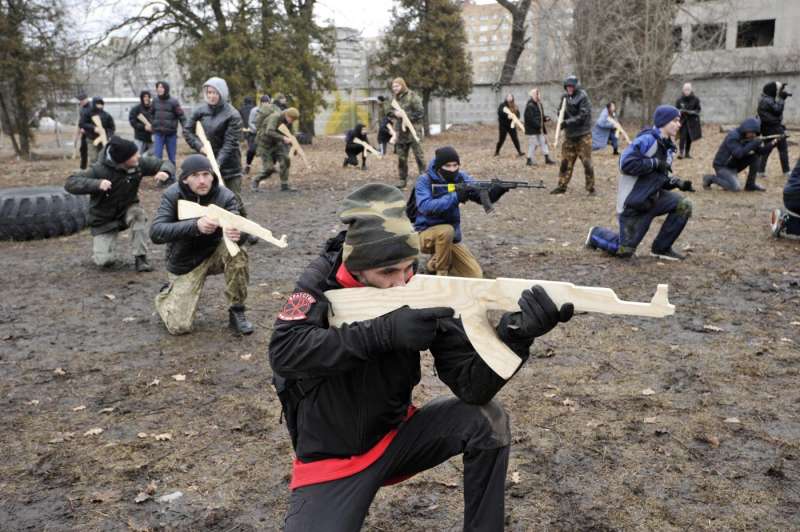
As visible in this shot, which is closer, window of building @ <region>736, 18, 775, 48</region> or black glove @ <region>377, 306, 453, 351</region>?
black glove @ <region>377, 306, 453, 351</region>

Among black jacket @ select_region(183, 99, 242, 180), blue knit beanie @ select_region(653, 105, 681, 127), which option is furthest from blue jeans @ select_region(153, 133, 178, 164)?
blue knit beanie @ select_region(653, 105, 681, 127)

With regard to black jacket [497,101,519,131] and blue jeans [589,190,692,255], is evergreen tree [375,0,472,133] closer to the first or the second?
black jacket [497,101,519,131]

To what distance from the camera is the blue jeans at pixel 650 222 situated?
314 inches

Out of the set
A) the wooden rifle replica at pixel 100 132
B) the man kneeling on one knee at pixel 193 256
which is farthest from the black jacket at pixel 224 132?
the wooden rifle replica at pixel 100 132

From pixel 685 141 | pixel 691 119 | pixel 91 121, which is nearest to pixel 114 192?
pixel 91 121

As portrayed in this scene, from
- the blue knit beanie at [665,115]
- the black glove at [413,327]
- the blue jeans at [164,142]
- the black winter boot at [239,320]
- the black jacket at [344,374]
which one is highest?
the blue knit beanie at [665,115]

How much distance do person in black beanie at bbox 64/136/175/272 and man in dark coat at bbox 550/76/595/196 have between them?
24.0 feet

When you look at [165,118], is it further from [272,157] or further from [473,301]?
[473,301]

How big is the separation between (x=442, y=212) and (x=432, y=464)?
4.06 m

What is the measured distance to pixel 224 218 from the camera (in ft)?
17.1

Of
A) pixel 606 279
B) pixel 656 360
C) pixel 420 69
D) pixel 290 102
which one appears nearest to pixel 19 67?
pixel 290 102

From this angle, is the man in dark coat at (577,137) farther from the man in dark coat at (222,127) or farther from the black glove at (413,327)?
the black glove at (413,327)

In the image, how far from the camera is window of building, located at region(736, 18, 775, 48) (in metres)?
38.3

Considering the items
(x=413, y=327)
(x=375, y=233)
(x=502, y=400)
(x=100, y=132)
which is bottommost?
(x=502, y=400)
